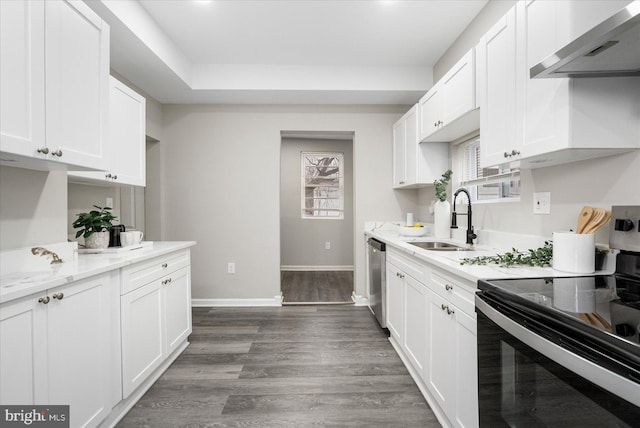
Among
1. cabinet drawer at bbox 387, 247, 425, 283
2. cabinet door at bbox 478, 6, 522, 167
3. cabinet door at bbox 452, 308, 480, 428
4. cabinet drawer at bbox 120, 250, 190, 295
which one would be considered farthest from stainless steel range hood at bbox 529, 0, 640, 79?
cabinet drawer at bbox 120, 250, 190, 295

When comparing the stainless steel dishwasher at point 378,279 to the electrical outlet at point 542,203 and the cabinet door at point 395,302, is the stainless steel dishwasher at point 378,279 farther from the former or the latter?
the electrical outlet at point 542,203

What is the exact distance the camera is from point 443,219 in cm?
280

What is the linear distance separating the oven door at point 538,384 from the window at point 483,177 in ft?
3.46

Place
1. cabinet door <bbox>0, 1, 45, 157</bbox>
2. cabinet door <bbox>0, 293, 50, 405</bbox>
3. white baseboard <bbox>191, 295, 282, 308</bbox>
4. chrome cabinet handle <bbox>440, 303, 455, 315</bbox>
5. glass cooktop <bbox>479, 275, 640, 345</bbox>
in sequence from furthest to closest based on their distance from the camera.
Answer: white baseboard <bbox>191, 295, 282, 308</bbox>
chrome cabinet handle <bbox>440, 303, 455, 315</bbox>
cabinet door <bbox>0, 1, 45, 157</bbox>
cabinet door <bbox>0, 293, 50, 405</bbox>
glass cooktop <bbox>479, 275, 640, 345</bbox>

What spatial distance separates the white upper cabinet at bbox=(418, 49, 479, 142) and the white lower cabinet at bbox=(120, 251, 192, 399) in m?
2.33

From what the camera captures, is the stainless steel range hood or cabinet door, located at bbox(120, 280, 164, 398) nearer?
the stainless steel range hood

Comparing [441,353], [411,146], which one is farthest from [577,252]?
[411,146]

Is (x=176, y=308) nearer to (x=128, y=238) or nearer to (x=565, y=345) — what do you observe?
(x=128, y=238)

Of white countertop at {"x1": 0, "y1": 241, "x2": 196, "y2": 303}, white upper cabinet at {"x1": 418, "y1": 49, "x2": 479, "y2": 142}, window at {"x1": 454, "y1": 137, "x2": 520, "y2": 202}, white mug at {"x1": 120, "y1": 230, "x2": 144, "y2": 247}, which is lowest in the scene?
white countertop at {"x1": 0, "y1": 241, "x2": 196, "y2": 303}

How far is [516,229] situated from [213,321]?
2865 millimetres

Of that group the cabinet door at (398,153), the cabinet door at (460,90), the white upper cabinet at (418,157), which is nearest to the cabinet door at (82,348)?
the cabinet door at (460,90)

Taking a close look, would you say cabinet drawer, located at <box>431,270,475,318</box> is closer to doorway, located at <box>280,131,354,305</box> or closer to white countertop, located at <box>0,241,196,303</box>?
white countertop, located at <box>0,241,196,303</box>

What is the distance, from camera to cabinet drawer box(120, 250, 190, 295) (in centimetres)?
174

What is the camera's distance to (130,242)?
223cm
